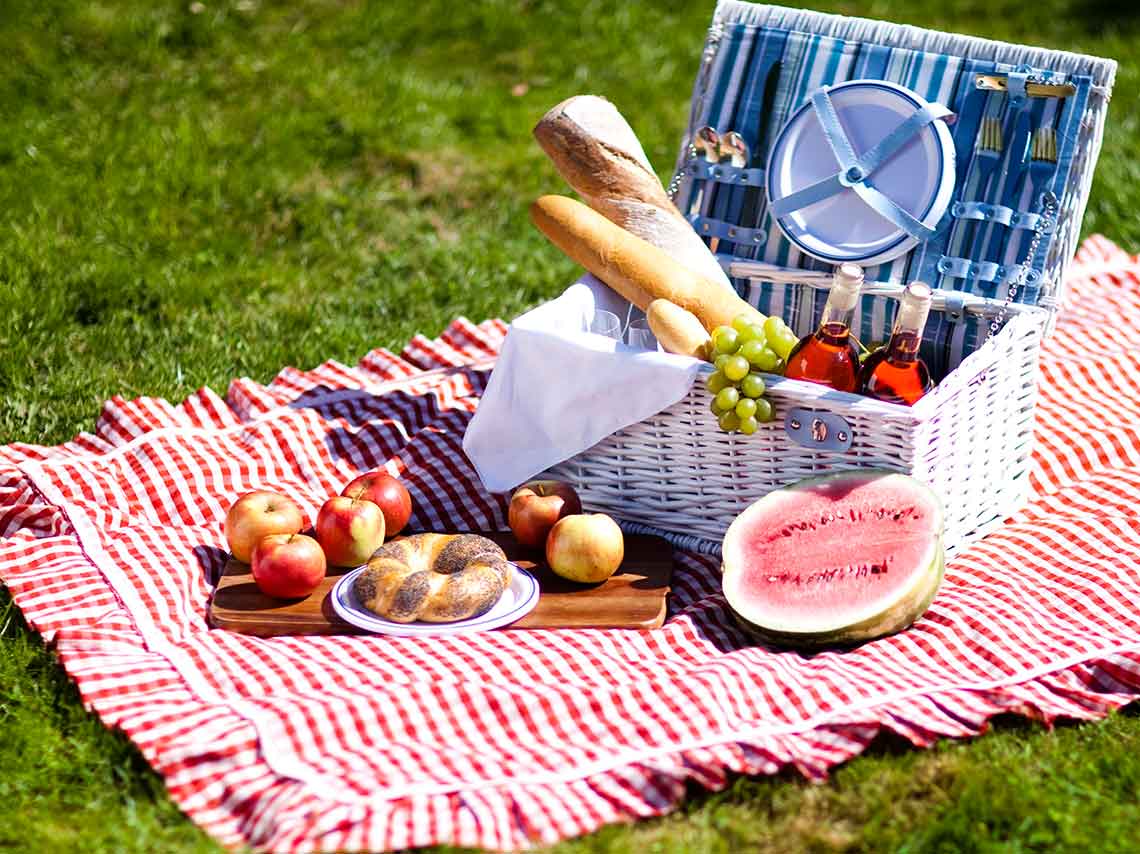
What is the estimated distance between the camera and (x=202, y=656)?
9.64 feet

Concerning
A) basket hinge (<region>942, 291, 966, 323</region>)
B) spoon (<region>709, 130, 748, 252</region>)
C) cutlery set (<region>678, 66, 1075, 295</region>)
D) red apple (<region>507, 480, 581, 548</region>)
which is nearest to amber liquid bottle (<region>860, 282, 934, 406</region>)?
basket hinge (<region>942, 291, 966, 323</region>)

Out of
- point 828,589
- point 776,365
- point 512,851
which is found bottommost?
point 512,851

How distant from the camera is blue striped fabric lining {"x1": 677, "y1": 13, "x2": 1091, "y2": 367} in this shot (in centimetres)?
373

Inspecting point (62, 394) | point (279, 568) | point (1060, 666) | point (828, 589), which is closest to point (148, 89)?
point (62, 394)

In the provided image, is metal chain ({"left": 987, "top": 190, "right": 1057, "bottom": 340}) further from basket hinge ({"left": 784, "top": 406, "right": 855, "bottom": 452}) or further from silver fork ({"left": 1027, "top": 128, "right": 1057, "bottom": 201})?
basket hinge ({"left": 784, "top": 406, "right": 855, "bottom": 452})

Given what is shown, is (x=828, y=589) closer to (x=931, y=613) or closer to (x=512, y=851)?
(x=931, y=613)

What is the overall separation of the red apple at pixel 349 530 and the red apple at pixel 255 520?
0.08 metres

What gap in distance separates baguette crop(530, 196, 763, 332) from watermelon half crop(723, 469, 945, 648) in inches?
22.6

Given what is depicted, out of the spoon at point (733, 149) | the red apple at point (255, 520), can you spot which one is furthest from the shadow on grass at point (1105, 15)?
the red apple at point (255, 520)

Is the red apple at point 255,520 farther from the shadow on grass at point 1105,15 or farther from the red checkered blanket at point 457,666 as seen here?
the shadow on grass at point 1105,15

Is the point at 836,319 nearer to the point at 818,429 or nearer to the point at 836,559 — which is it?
the point at 818,429

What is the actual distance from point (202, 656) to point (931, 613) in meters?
1.54

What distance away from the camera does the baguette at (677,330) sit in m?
3.32

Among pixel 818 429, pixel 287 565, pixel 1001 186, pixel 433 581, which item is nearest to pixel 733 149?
pixel 1001 186
